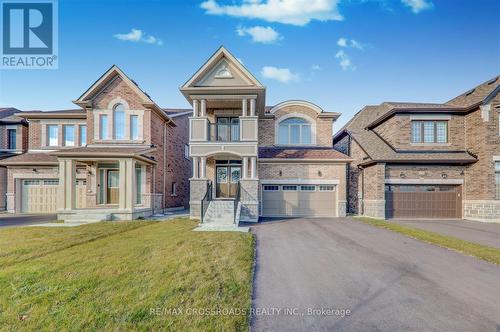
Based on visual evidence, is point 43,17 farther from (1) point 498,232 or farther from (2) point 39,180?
(1) point 498,232

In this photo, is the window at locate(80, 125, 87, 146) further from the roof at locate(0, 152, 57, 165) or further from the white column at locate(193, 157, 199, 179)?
the white column at locate(193, 157, 199, 179)

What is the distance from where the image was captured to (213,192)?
1455cm

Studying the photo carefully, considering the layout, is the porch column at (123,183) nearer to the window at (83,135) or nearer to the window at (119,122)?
the window at (119,122)

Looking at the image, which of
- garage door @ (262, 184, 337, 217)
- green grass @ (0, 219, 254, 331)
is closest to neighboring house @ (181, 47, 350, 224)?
garage door @ (262, 184, 337, 217)

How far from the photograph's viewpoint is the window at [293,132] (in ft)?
51.5

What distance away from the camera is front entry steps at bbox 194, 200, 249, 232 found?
32.6 ft

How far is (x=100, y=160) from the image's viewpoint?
510 inches

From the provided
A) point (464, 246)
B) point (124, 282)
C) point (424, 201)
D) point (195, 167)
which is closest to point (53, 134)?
point (195, 167)

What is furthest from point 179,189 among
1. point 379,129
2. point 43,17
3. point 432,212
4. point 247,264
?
point 432,212

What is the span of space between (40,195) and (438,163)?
26.5m

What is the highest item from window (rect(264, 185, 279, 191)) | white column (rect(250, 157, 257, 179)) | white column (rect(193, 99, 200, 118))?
white column (rect(193, 99, 200, 118))

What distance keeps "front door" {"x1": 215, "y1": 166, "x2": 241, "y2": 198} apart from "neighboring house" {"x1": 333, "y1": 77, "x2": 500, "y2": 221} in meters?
8.54

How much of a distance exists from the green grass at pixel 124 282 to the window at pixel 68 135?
32.4 ft

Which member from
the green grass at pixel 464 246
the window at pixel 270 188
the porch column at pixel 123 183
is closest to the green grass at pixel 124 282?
the porch column at pixel 123 183
